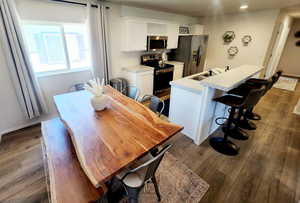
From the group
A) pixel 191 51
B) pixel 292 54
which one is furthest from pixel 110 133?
pixel 292 54

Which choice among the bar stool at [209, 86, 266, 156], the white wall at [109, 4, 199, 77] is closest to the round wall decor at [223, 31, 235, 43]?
the white wall at [109, 4, 199, 77]

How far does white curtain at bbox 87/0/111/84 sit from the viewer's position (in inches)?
118

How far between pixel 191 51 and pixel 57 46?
3.84 meters

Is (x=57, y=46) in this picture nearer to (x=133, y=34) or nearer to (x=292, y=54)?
(x=133, y=34)

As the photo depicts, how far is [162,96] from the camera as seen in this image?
4.39 meters

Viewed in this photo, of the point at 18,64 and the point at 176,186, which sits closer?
the point at 176,186

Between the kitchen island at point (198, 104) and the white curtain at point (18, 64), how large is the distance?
2.54 meters

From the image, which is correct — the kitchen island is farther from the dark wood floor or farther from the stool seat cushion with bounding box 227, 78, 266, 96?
the dark wood floor

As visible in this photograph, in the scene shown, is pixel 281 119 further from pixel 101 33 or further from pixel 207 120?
pixel 101 33

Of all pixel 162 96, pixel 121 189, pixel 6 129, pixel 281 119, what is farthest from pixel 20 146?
pixel 281 119

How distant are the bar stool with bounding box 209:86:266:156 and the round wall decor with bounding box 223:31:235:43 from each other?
144 inches

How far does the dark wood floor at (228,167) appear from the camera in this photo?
5.38ft

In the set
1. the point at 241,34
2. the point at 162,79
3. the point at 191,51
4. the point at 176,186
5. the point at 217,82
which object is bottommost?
the point at 176,186

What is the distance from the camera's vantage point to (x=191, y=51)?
4.82m
